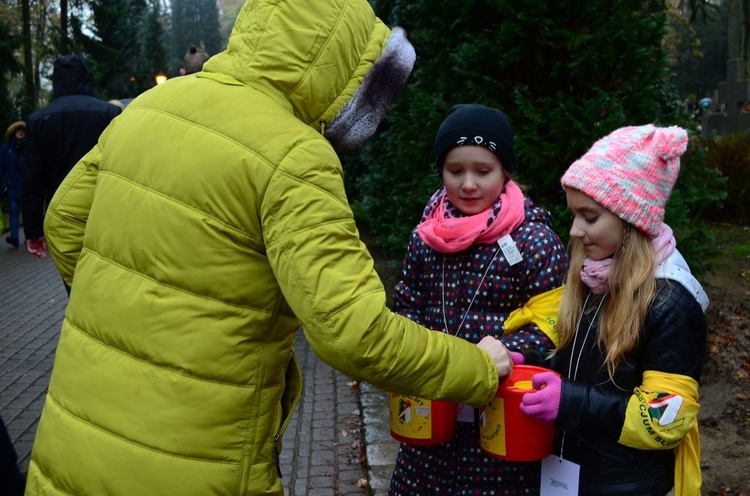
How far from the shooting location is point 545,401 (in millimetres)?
2234

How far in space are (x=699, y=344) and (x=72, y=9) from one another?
34714mm

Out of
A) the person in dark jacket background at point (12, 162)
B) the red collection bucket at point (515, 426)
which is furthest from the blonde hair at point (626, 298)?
the person in dark jacket background at point (12, 162)

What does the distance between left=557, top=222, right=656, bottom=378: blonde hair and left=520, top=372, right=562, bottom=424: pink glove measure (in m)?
0.17

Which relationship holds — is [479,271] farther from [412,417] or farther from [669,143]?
[669,143]

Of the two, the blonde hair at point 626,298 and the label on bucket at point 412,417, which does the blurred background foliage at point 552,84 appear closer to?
the blonde hair at point 626,298

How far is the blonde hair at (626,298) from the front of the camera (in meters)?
2.25

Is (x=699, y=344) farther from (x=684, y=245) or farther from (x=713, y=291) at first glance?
(x=713, y=291)

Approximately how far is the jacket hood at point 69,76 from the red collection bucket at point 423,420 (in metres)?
5.06

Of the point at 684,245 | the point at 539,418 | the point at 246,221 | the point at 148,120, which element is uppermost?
the point at 148,120

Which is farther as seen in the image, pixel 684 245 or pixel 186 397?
pixel 684 245

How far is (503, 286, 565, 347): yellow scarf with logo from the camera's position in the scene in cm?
256

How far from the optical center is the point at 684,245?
499 cm

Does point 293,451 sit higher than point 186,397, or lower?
lower

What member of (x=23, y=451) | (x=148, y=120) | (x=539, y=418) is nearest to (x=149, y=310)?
(x=148, y=120)
